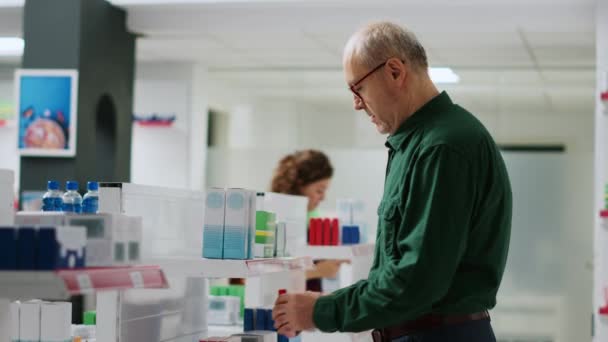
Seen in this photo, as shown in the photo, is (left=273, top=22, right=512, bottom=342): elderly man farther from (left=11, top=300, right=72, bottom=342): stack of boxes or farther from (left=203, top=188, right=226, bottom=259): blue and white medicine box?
(left=11, top=300, right=72, bottom=342): stack of boxes

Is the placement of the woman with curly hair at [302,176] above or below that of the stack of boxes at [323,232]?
above

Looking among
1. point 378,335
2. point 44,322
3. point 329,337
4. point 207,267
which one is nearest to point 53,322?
point 44,322

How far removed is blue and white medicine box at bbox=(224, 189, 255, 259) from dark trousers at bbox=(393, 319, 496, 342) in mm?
799

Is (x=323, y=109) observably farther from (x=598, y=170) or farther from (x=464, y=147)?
(x=464, y=147)

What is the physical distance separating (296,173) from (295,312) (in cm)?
336

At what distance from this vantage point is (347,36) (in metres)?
7.33

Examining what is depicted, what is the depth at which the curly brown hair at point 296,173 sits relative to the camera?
18.7 ft

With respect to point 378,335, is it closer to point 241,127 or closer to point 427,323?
point 427,323

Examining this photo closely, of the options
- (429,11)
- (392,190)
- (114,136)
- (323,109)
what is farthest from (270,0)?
(392,190)

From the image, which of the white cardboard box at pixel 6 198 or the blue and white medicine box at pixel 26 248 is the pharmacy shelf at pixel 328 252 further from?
the blue and white medicine box at pixel 26 248

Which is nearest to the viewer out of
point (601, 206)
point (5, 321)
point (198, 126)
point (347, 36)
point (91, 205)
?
point (5, 321)

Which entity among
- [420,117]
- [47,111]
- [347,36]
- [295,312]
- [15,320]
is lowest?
[15,320]

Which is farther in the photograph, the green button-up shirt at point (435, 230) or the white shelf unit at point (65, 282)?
the green button-up shirt at point (435, 230)

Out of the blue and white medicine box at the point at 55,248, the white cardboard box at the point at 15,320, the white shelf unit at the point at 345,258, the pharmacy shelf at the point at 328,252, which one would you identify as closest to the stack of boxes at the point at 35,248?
the blue and white medicine box at the point at 55,248
